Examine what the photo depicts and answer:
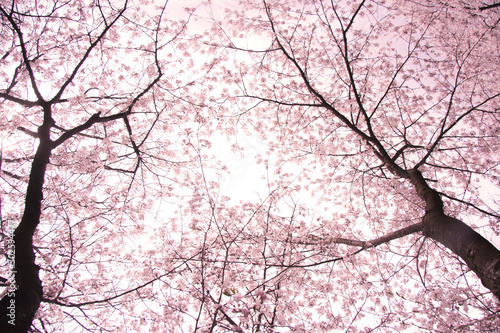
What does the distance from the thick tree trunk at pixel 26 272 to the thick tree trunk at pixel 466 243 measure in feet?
13.8

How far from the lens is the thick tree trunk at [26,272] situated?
82.5 inches

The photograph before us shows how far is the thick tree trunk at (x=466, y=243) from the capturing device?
246 cm

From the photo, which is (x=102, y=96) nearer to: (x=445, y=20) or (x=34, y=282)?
(x=34, y=282)

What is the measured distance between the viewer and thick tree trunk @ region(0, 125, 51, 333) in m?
2.10

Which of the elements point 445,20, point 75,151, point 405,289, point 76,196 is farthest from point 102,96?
point 405,289

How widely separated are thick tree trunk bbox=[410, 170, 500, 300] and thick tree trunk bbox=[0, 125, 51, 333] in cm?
422

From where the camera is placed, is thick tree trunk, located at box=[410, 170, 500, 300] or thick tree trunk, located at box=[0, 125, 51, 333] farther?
thick tree trunk, located at box=[410, 170, 500, 300]

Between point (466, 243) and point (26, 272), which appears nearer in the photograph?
point (26, 272)

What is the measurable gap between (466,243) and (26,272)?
14.9 ft

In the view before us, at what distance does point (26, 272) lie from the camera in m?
2.49

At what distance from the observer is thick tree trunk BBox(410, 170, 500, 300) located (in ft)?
8.09

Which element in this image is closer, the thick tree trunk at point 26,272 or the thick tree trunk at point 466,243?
the thick tree trunk at point 26,272

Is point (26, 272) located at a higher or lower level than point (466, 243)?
higher

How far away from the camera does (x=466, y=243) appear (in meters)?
2.79
